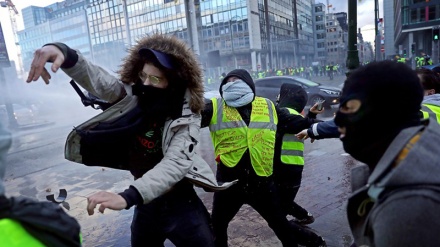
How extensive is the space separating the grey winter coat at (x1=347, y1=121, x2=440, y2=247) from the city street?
1546mm

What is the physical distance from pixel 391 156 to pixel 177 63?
149 cm

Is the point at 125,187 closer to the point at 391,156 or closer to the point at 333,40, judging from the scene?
the point at 391,156

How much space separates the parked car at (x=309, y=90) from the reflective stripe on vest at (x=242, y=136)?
11464 millimetres

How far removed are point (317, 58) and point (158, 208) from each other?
124m

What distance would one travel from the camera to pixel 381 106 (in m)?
1.23

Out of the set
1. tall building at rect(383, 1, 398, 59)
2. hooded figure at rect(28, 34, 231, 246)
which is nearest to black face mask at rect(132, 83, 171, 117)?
hooded figure at rect(28, 34, 231, 246)

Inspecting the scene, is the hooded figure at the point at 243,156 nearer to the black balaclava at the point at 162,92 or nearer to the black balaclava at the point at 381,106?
the black balaclava at the point at 162,92

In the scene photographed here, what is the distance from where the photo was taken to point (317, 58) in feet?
390

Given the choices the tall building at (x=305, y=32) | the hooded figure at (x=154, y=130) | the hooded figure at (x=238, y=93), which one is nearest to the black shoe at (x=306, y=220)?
the hooded figure at (x=238, y=93)

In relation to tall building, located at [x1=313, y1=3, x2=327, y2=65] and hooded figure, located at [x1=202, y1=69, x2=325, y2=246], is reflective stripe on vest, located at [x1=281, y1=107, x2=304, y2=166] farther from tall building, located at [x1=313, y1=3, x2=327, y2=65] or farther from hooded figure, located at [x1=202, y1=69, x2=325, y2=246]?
tall building, located at [x1=313, y1=3, x2=327, y2=65]

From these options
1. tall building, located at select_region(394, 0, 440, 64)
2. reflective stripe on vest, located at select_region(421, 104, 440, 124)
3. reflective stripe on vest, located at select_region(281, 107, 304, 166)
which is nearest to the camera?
reflective stripe on vest, located at select_region(421, 104, 440, 124)

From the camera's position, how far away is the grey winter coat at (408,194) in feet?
3.47

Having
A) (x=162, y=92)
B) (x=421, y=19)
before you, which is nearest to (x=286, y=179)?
(x=162, y=92)

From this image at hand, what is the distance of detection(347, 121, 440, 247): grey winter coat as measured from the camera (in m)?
1.06
